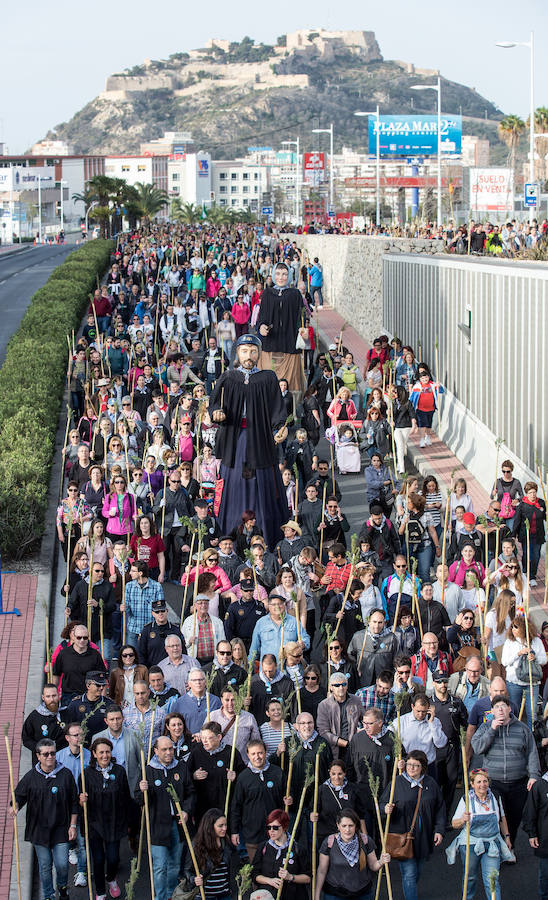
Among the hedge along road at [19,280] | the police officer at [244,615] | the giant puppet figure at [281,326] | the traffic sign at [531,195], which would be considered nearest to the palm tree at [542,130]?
the hedge along road at [19,280]

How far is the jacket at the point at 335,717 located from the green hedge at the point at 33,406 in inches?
261

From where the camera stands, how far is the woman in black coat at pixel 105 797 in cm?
816

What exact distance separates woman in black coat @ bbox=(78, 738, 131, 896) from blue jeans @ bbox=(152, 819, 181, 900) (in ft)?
0.94

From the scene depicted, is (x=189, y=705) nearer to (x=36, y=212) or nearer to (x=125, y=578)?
(x=125, y=578)

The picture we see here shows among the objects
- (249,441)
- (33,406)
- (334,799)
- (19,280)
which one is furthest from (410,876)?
(19,280)

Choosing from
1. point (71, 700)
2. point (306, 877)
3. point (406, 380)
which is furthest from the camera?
point (406, 380)

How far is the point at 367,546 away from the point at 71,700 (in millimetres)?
3549

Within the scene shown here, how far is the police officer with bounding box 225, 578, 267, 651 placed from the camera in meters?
10.9

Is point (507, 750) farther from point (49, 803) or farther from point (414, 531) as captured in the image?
point (414, 531)

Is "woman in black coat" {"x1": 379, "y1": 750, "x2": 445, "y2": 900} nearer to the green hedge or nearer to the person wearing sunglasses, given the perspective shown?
the person wearing sunglasses

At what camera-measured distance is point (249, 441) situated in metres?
13.2

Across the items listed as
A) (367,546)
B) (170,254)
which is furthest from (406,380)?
(170,254)

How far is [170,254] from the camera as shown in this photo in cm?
3234

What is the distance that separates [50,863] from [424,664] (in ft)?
9.55
